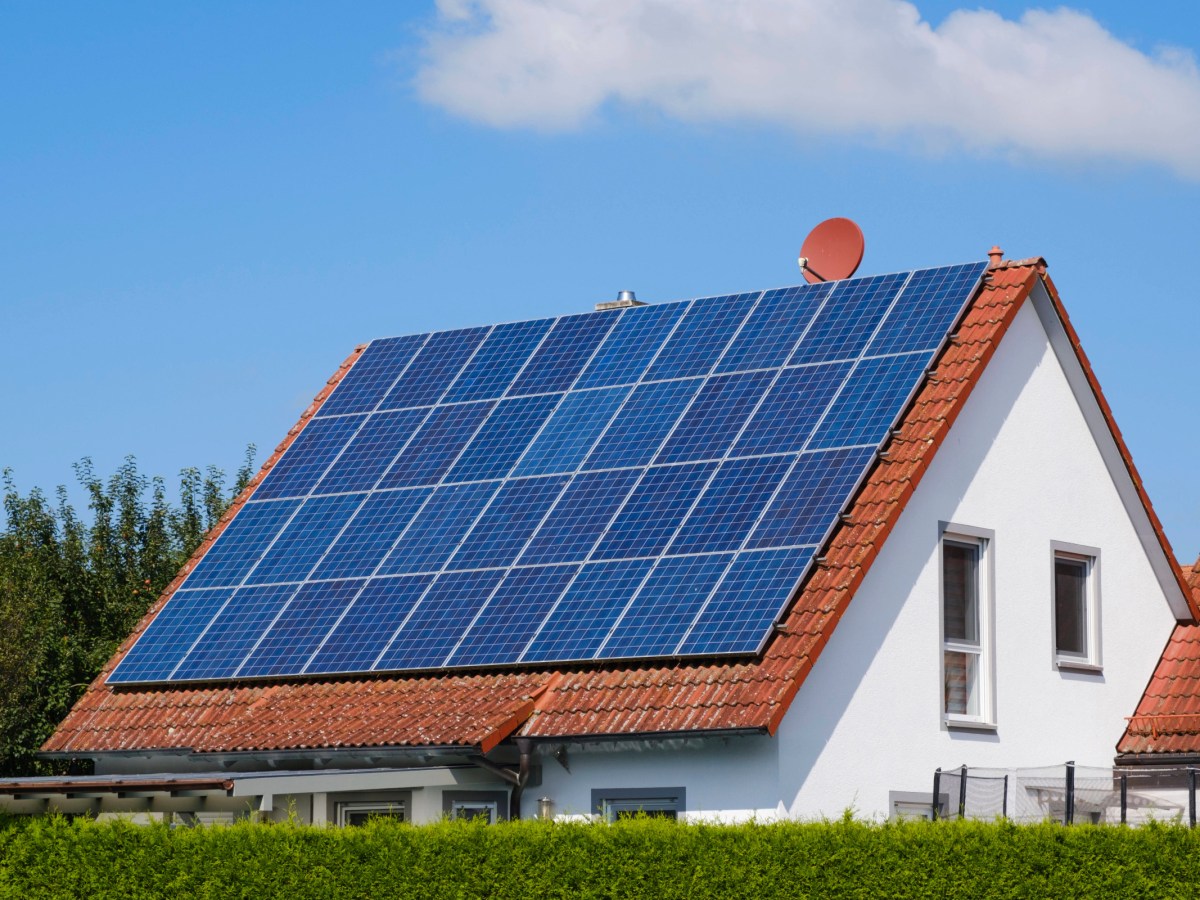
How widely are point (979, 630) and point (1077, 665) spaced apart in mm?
1699

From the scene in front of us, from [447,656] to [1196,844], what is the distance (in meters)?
8.14

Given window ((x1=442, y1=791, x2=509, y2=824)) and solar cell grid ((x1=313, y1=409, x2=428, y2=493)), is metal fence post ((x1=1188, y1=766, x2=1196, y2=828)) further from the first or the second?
solar cell grid ((x1=313, y1=409, x2=428, y2=493))

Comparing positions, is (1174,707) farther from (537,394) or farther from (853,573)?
(537,394)

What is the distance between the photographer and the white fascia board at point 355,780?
1869 centimetres

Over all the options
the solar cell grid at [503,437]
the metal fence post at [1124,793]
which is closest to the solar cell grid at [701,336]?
the solar cell grid at [503,437]

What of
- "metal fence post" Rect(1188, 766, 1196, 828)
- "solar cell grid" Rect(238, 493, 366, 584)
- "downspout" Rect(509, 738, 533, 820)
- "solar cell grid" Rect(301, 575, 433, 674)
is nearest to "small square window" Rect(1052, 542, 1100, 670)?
"metal fence post" Rect(1188, 766, 1196, 828)

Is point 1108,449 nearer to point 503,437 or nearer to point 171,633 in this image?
point 503,437

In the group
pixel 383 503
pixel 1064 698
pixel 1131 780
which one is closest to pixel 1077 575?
pixel 1064 698

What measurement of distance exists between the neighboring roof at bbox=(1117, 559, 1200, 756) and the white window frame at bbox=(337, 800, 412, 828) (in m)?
8.63

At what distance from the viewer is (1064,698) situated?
22547 mm

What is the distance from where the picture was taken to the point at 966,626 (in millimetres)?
21766

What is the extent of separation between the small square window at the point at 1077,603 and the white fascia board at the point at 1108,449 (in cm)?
110

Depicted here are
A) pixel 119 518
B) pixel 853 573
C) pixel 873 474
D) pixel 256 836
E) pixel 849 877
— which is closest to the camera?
pixel 849 877

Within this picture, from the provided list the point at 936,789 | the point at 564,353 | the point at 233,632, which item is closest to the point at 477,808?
the point at 233,632
